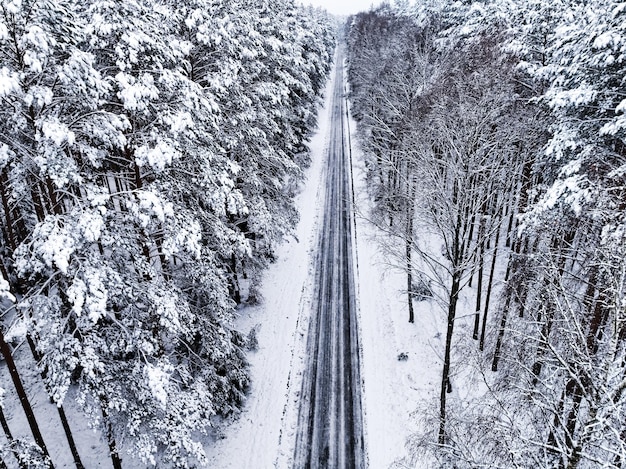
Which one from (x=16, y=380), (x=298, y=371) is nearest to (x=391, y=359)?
(x=298, y=371)

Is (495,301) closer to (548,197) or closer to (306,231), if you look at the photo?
(548,197)

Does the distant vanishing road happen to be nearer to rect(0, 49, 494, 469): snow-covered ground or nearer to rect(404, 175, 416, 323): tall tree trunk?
rect(0, 49, 494, 469): snow-covered ground

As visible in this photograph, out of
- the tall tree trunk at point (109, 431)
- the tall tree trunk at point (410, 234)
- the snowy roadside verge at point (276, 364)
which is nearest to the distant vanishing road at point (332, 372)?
the snowy roadside verge at point (276, 364)

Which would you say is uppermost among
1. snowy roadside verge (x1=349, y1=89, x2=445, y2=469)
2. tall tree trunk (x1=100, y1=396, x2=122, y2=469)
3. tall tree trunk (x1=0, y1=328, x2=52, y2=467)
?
tall tree trunk (x1=0, y1=328, x2=52, y2=467)

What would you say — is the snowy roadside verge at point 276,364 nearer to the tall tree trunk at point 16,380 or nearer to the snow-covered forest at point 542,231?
the snow-covered forest at point 542,231

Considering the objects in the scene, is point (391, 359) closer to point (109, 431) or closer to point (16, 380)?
point (109, 431)

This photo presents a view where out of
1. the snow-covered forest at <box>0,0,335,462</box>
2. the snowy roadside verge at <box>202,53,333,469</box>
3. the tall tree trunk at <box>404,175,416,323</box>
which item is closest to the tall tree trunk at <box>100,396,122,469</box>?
the snow-covered forest at <box>0,0,335,462</box>
